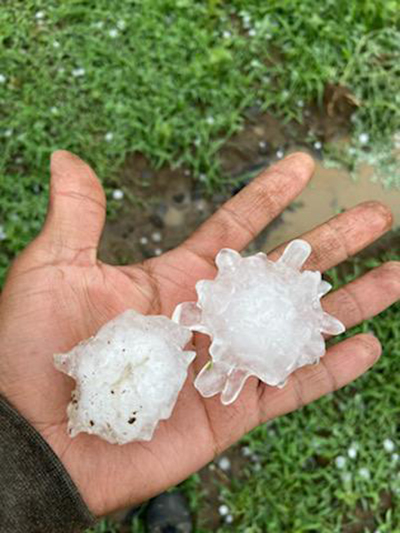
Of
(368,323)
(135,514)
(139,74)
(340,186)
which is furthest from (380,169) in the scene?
(135,514)

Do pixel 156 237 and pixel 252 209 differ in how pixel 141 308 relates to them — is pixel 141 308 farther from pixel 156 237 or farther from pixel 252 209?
pixel 156 237

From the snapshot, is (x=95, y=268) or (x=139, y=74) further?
(x=139, y=74)

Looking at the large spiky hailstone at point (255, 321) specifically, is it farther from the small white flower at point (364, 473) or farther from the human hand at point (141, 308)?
the small white flower at point (364, 473)

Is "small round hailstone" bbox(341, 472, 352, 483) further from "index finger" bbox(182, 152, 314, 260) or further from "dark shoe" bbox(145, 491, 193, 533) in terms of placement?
"index finger" bbox(182, 152, 314, 260)

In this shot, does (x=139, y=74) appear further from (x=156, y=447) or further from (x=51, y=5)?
(x=156, y=447)

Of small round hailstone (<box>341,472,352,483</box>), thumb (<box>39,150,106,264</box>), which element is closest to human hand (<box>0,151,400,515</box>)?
thumb (<box>39,150,106,264</box>)

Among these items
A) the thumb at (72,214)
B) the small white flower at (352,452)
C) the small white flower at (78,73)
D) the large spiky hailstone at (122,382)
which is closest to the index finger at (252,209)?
the thumb at (72,214)

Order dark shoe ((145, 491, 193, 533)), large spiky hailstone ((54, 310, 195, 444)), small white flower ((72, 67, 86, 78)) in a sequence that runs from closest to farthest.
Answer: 1. large spiky hailstone ((54, 310, 195, 444))
2. dark shoe ((145, 491, 193, 533))
3. small white flower ((72, 67, 86, 78))
